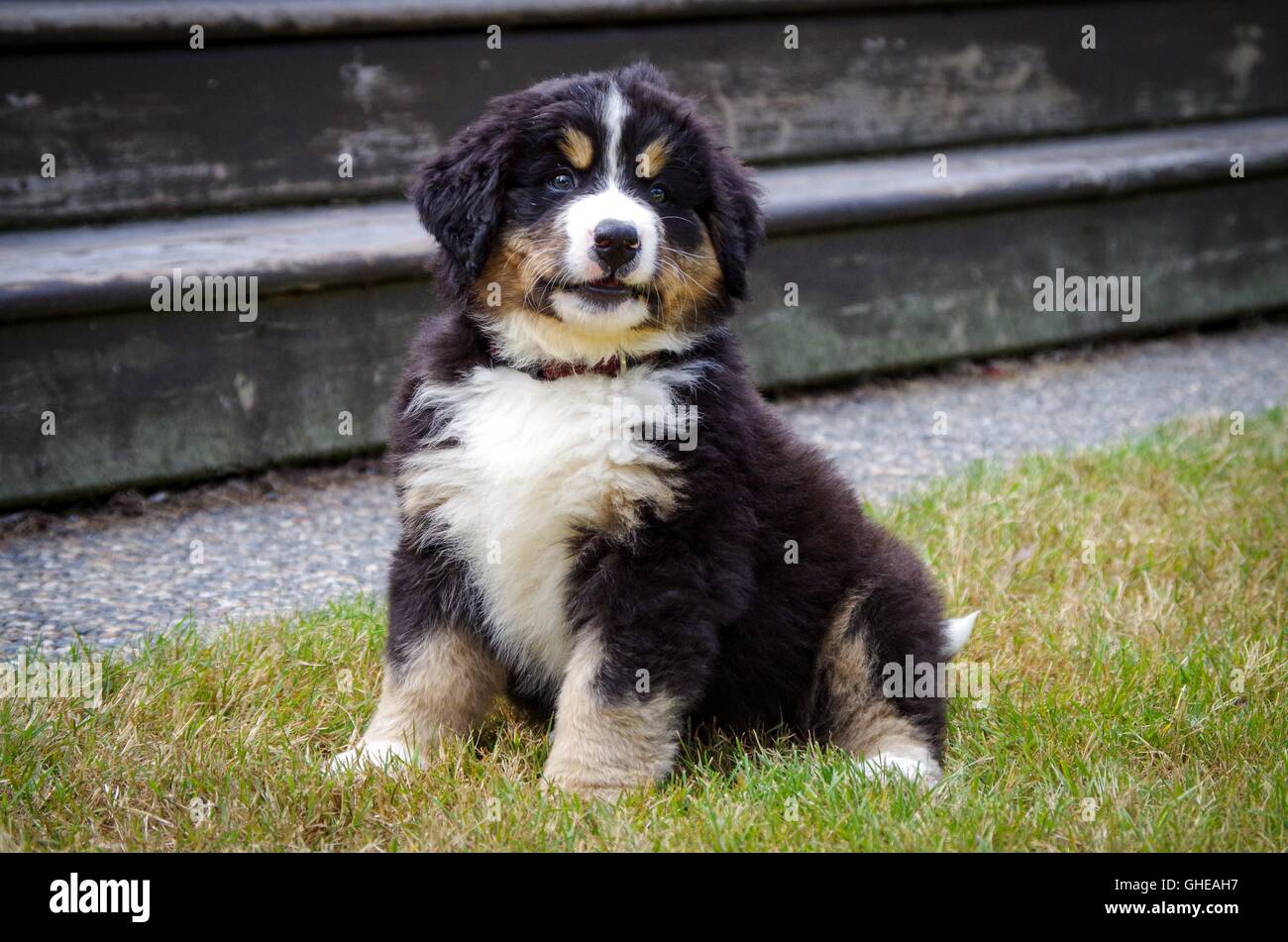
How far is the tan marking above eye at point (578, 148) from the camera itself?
289 cm

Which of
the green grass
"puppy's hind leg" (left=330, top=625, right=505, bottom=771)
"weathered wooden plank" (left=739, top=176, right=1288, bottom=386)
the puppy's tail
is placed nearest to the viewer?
the green grass

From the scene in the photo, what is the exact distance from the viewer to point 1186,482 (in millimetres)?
4879

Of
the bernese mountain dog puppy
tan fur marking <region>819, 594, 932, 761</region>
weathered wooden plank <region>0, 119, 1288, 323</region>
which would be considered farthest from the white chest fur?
weathered wooden plank <region>0, 119, 1288, 323</region>

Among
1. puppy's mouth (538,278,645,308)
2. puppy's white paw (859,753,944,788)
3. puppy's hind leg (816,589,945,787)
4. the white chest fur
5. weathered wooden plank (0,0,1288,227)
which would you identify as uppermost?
weathered wooden plank (0,0,1288,227)

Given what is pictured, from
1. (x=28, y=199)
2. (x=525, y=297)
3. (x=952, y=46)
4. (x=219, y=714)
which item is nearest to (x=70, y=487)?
(x=28, y=199)

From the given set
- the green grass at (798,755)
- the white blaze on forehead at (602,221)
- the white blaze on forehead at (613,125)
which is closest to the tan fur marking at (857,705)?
the green grass at (798,755)

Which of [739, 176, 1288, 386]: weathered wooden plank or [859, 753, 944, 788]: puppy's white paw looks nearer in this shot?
[859, 753, 944, 788]: puppy's white paw

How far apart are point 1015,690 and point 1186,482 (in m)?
1.88

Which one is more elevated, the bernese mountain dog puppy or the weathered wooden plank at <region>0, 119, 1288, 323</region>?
the weathered wooden plank at <region>0, 119, 1288, 323</region>

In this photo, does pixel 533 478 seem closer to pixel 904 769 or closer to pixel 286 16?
pixel 904 769

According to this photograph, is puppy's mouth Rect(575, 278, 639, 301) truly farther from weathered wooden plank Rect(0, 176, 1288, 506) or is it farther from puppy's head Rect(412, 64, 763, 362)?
weathered wooden plank Rect(0, 176, 1288, 506)

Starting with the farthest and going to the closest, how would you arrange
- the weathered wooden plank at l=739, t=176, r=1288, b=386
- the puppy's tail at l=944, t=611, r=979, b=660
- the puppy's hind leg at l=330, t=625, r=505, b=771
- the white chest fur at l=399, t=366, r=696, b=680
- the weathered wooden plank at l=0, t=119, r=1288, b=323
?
the weathered wooden plank at l=739, t=176, r=1288, b=386 < the weathered wooden plank at l=0, t=119, r=1288, b=323 < the puppy's tail at l=944, t=611, r=979, b=660 < the puppy's hind leg at l=330, t=625, r=505, b=771 < the white chest fur at l=399, t=366, r=696, b=680

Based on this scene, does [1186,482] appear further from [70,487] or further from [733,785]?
[70,487]

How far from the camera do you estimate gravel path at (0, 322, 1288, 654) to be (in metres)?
3.93
